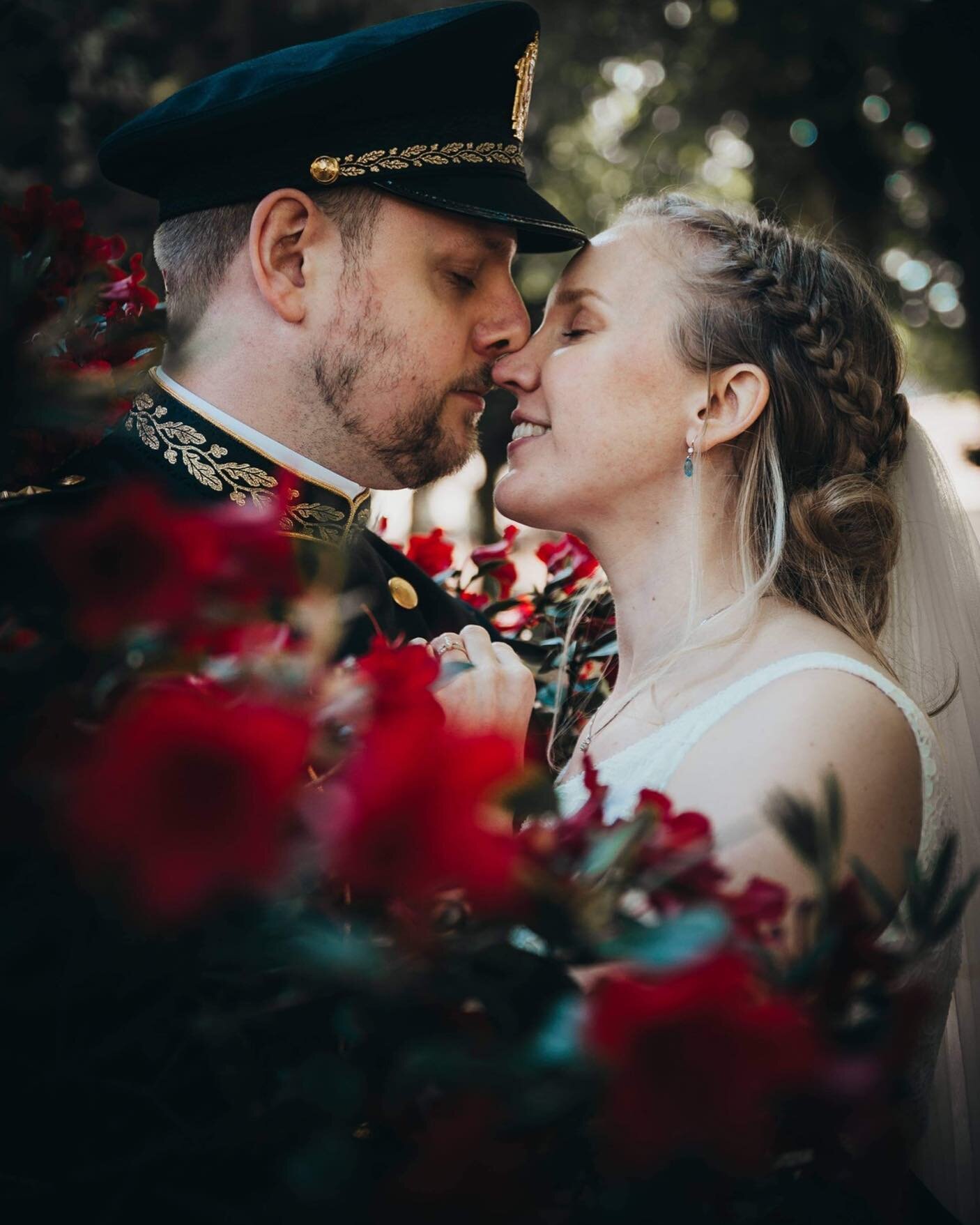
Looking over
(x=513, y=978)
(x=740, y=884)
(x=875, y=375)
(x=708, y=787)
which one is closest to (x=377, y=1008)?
(x=513, y=978)

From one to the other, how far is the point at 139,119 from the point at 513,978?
231 centimetres

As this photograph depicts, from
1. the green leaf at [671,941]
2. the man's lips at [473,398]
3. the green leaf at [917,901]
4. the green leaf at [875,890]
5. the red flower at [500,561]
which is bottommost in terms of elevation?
the red flower at [500,561]

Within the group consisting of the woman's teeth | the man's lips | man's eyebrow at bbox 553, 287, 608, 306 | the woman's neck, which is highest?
man's eyebrow at bbox 553, 287, 608, 306

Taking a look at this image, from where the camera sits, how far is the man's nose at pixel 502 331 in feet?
8.79

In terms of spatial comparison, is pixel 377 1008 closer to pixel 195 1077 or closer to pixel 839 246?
pixel 195 1077

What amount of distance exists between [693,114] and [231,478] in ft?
27.6

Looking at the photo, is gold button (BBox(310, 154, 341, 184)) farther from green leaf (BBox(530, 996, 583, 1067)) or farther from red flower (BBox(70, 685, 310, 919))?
green leaf (BBox(530, 996, 583, 1067))

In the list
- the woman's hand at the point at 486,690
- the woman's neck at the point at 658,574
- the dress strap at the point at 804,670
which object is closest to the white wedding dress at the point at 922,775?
the dress strap at the point at 804,670

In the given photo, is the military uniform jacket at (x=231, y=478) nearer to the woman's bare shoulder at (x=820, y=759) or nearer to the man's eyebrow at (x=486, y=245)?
the man's eyebrow at (x=486, y=245)

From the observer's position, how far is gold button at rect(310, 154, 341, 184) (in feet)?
7.95

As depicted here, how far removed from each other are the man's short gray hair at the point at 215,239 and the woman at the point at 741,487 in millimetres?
465

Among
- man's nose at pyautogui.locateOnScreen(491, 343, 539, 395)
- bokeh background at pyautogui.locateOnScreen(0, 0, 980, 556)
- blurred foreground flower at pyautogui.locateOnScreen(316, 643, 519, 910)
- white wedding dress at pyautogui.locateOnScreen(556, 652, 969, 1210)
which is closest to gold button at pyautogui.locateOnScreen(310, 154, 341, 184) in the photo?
man's nose at pyautogui.locateOnScreen(491, 343, 539, 395)

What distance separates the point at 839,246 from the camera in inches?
113

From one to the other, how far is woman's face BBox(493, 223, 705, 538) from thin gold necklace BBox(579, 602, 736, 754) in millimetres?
293
